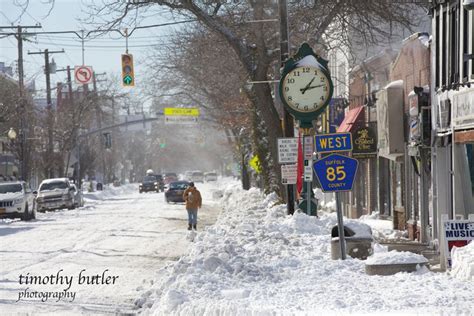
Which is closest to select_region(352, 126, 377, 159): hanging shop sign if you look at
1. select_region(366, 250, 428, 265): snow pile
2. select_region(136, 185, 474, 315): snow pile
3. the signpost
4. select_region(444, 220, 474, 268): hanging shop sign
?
select_region(136, 185, 474, 315): snow pile

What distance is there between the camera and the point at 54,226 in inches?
1458

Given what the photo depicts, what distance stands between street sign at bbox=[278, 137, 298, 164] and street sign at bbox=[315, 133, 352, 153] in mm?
9861

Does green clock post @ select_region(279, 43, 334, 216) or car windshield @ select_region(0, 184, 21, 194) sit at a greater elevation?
green clock post @ select_region(279, 43, 334, 216)

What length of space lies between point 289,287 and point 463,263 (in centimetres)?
220

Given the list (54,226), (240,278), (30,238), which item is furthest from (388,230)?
(240,278)

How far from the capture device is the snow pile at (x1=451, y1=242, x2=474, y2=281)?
12.4 m

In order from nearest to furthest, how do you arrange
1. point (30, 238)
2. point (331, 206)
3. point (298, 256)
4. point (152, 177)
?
point (298, 256), point (30, 238), point (331, 206), point (152, 177)

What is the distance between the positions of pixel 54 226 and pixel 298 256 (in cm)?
2192

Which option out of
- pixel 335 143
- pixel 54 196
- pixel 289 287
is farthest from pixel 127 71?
pixel 289 287

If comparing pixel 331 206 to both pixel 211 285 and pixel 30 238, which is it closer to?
pixel 30 238

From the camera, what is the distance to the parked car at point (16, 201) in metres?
41.9

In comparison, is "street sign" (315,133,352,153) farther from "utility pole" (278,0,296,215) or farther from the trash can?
"utility pole" (278,0,296,215)

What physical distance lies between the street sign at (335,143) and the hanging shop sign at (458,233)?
2.48m

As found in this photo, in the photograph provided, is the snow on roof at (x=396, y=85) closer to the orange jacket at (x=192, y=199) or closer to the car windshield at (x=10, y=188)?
the orange jacket at (x=192, y=199)
